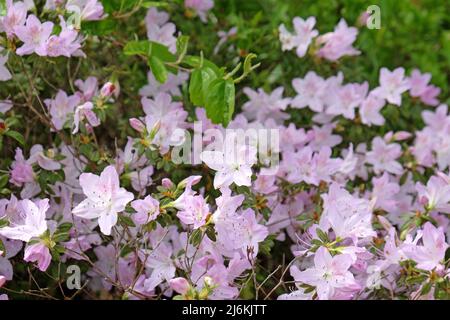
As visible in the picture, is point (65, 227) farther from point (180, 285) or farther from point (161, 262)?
point (180, 285)

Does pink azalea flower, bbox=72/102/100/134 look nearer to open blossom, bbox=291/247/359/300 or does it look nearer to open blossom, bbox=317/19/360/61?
open blossom, bbox=291/247/359/300

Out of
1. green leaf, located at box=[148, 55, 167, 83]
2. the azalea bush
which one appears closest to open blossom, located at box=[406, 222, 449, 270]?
the azalea bush

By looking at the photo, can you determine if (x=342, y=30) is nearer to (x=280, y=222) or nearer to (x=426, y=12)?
(x=280, y=222)

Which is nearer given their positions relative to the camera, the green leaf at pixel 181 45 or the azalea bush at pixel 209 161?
the azalea bush at pixel 209 161

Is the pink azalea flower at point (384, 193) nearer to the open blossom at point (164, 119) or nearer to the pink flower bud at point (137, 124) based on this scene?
the open blossom at point (164, 119)

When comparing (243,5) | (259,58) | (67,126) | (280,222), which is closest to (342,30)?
(259,58)

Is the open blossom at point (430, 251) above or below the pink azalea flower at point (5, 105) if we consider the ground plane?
below

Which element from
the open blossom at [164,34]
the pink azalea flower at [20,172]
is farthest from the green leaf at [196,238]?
the open blossom at [164,34]
